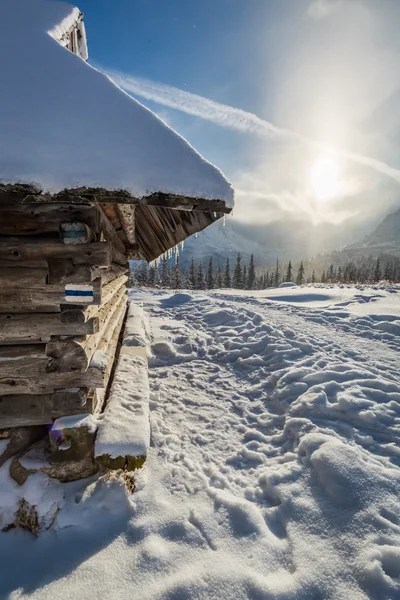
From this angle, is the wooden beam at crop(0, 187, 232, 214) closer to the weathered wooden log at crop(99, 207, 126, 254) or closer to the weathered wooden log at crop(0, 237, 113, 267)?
the weathered wooden log at crop(0, 237, 113, 267)

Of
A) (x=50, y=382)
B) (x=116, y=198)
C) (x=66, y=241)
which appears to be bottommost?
(x=50, y=382)

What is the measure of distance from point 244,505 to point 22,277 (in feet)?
10.3

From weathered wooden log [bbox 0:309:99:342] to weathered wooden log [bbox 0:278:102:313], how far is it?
0.09m

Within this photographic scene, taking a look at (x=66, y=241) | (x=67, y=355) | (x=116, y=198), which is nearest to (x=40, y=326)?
(x=67, y=355)

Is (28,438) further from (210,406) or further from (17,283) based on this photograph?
(210,406)

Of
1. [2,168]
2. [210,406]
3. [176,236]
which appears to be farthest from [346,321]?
[2,168]

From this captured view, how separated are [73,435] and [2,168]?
2510mm

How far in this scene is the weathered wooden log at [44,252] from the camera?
8.86ft

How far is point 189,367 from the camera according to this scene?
645cm

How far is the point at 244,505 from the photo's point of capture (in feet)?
9.46

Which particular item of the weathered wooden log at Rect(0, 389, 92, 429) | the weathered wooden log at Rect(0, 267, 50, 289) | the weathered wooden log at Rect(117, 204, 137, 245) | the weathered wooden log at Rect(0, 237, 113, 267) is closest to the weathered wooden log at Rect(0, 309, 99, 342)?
the weathered wooden log at Rect(0, 267, 50, 289)

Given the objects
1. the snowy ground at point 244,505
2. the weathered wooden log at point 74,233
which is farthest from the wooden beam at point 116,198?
the snowy ground at point 244,505

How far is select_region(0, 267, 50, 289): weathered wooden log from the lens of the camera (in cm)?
273

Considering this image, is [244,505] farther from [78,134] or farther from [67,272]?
[78,134]
